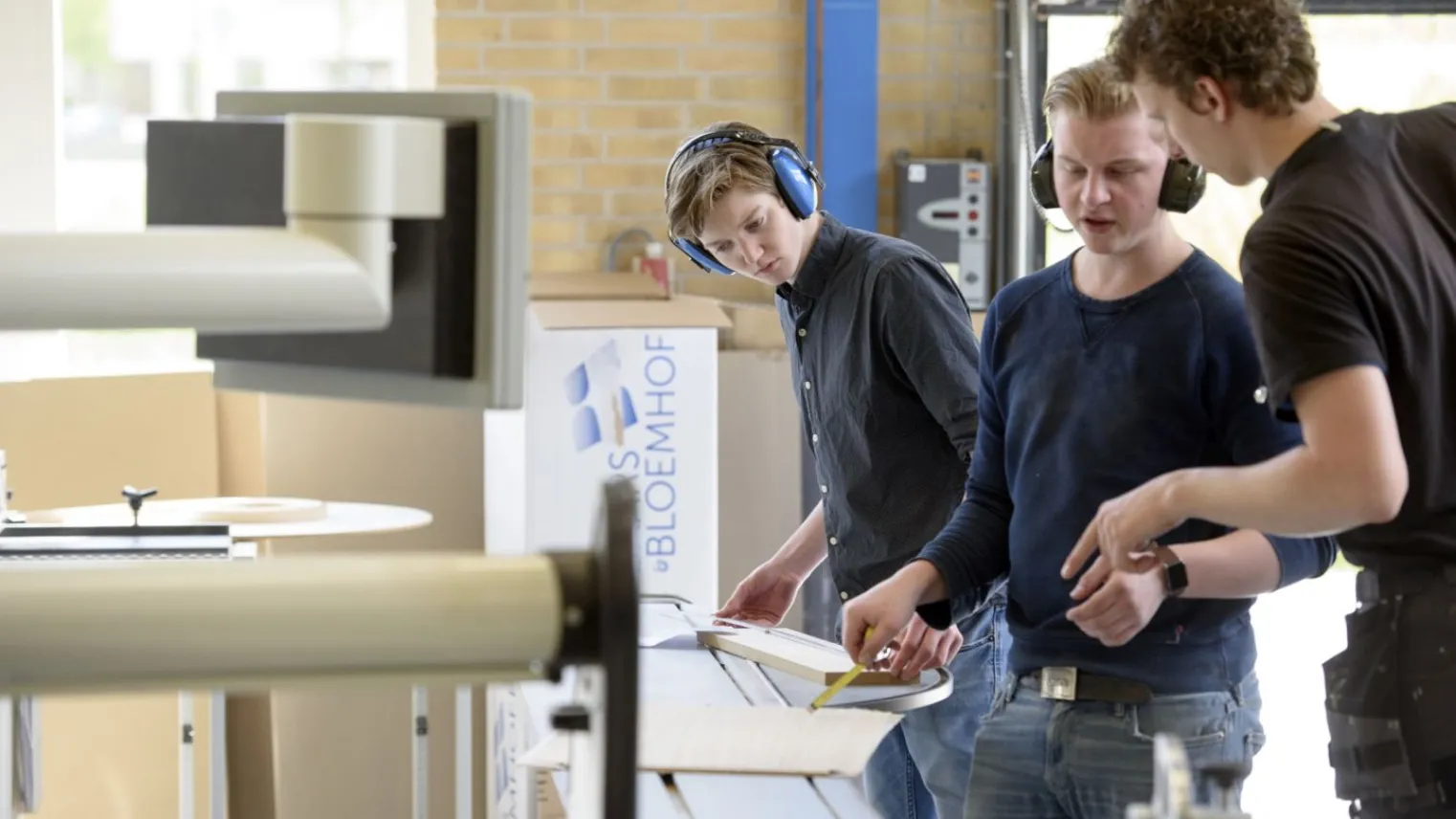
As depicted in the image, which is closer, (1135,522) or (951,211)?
(1135,522)

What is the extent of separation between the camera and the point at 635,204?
439 cm

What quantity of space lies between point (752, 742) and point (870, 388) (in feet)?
1.91

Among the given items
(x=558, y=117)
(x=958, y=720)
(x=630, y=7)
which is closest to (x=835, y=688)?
(x=958, y=720)

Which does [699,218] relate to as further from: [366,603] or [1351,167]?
[366,603]

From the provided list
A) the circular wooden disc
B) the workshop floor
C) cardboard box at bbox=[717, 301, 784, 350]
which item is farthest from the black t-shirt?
cardboard box at bbox=[717, 301, 784, 350]

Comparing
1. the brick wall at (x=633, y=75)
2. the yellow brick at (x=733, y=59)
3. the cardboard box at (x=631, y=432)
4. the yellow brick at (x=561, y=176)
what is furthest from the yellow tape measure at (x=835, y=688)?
the yellow brick at (x=733, y=59)

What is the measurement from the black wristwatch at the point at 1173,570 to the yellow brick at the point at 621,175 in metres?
3.03

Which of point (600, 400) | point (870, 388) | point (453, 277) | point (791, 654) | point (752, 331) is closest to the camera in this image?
point (453, 277)

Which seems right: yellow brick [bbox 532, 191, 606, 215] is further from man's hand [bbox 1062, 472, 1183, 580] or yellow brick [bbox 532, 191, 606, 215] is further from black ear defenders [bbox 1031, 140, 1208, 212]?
man's hand [bbox 1062, 472, 1183, 580]

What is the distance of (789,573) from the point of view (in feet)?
7.59

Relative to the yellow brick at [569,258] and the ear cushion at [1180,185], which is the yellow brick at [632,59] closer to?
the yellow brick at [569,258]

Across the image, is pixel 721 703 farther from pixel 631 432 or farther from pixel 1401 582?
pixel 631 432

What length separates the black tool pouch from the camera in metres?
1.40

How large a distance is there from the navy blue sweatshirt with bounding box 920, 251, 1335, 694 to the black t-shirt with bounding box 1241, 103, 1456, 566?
0.52 ft
